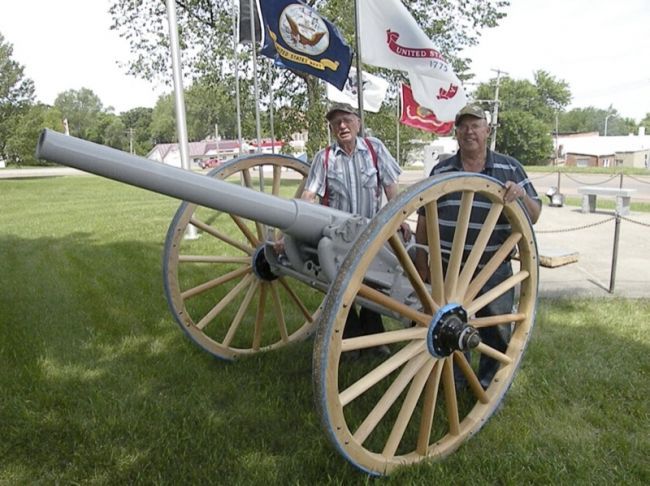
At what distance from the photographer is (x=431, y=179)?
2.22m

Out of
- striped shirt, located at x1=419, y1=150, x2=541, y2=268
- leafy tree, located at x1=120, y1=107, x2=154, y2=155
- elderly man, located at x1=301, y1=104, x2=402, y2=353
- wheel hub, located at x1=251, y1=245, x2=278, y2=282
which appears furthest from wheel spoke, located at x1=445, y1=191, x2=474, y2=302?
leafy tree, located at x1=120, y1=107, x2=154, y2=155

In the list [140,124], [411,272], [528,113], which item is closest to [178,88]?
[411,272]

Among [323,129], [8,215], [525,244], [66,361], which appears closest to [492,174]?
[525,244]

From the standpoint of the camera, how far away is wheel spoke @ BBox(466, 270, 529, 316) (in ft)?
8.43

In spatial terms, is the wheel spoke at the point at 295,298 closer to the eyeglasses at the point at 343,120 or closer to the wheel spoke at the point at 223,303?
the wheel spoke at the point at 223,303

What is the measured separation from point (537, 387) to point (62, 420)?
9.58ft

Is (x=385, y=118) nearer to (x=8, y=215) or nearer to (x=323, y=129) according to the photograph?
(x=323, y=129)

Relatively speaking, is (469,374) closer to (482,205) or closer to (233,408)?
(482,205)

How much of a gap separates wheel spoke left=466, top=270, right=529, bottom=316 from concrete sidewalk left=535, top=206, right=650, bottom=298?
2.59m

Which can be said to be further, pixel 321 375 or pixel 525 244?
pixel 525 244

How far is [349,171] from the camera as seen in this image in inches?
130

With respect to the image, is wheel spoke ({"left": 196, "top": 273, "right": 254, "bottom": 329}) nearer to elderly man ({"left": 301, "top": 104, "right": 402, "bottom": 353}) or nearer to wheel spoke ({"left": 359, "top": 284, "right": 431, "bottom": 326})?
elderly man ({"left": 301, "top": 104, "right": 402, "bottom": 353})

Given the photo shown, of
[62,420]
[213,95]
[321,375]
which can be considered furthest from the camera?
[213,95]

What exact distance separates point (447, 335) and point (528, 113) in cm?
6230
